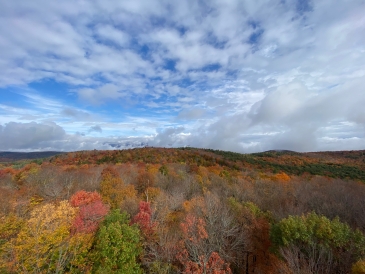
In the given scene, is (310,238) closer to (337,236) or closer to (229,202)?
(337,236)

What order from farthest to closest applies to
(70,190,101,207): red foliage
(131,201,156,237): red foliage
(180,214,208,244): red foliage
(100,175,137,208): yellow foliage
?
(100,175,137,208): yellow foliage, (70,190,101,207): red foliage, (131,201,156,237): red foliage, (180,214,208,244): red foliage

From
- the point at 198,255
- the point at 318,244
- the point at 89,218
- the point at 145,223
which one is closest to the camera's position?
the point at 318,244

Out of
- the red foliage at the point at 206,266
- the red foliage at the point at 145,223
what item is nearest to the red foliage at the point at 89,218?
the red foliage at the point at 145,223

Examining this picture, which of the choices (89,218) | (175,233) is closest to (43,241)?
(89,218)

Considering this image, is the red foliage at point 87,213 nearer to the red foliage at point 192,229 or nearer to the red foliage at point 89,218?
the red foliage at point 89,218

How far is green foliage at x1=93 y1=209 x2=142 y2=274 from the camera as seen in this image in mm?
23188

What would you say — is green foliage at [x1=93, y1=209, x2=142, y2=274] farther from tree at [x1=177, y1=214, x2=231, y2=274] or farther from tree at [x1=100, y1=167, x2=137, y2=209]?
tree at [x1=100, y1=167, x2=137, y2=209]

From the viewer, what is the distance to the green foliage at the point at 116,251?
76.1ft

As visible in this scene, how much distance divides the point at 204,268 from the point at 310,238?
36.5 feet

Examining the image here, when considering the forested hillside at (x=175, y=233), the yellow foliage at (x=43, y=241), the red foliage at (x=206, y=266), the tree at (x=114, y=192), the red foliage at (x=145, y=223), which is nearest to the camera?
the forested hillside at (x=175, y=233)

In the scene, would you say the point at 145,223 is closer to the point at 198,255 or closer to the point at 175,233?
the point at 175,233

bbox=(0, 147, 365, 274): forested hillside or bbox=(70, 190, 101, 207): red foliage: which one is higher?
bbox=(70, 190, 101, 207): red foliage

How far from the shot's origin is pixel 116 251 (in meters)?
23.3

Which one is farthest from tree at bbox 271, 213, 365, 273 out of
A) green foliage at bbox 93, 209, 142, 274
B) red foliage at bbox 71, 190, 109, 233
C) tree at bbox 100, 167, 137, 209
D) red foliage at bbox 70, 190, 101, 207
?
tree at bbox 100, 167, 137, 209
